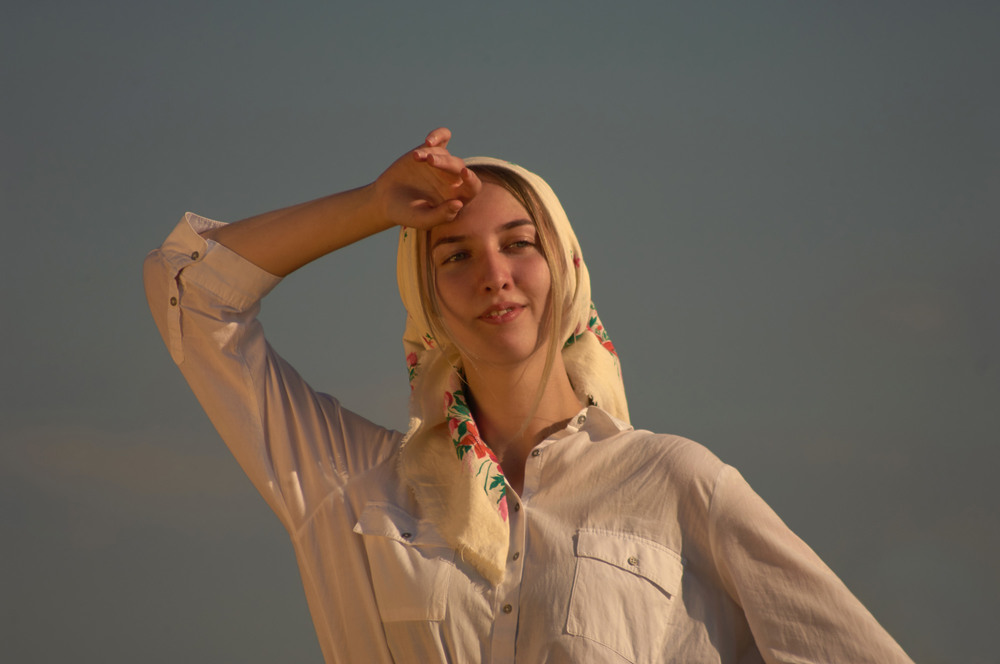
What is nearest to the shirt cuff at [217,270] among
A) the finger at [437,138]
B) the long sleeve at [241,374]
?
the long sleeve at [241,374]

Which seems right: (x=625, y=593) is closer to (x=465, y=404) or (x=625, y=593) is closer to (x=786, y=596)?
(x=786, y=596)

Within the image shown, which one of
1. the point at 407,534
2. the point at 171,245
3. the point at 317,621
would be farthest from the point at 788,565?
the point at 171,245

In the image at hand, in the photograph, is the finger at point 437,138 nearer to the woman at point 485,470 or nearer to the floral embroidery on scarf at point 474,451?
the woman at point 485,470

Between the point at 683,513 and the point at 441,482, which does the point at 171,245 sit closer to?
the point at 441,482

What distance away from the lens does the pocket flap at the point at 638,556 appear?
143 centimetres

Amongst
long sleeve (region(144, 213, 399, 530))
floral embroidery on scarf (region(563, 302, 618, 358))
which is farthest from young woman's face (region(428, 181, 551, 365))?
long sleeve (region(144, 213, 399, 530))

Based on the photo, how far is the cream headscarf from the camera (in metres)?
1.49

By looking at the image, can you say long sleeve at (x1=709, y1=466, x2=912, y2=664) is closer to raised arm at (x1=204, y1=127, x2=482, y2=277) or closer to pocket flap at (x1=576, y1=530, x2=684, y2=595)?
pocket flap at (x1=576, y1=530, x2=684, y2=595)

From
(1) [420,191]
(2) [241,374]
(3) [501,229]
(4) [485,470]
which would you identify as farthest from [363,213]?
(4) [485,470]

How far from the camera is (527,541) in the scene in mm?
1504

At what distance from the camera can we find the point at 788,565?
1389 mm

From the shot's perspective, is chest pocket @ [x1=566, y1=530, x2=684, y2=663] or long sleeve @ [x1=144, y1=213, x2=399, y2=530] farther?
long sleeve @ [x1=144, y1=213, x2=399, y2=530]

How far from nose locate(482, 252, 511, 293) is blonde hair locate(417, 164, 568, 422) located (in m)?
0.08

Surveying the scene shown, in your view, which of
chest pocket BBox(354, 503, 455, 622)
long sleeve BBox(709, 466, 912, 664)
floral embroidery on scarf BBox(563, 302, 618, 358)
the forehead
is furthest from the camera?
floral embroidery on scarf BBox(563, 302, 618, 358)
